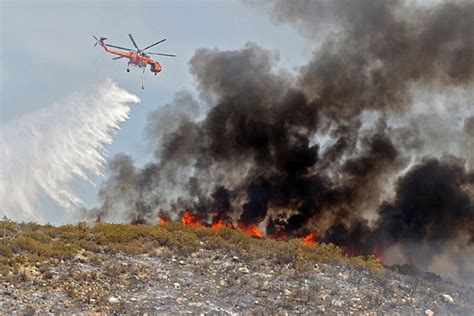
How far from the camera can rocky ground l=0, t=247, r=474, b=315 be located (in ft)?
63.8

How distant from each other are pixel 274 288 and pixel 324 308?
2.64 meters

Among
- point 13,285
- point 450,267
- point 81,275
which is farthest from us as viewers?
point 450,267

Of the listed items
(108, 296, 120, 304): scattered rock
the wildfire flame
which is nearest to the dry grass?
(108, 296, 120, 304): scattered rock

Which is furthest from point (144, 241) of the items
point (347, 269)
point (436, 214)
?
point (436, 214)

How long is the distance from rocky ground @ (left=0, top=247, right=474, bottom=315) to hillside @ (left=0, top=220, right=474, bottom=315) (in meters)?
0.05

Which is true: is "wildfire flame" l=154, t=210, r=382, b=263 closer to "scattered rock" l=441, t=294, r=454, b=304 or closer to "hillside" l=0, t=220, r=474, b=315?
"hillside" l=0, t=220, r=474, b=315

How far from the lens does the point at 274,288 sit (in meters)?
22.3

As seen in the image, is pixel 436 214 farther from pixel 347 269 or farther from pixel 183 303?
pixel 183 303

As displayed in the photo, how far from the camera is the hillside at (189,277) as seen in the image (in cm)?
1984

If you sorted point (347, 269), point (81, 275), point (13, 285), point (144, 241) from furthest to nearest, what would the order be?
1. point (144, 241)
2. point (347, 269)
3. point (81, 275)
4. point (13, 285)

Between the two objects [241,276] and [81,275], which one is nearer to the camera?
[81,275]

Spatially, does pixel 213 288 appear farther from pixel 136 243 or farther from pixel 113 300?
pixel 136 243

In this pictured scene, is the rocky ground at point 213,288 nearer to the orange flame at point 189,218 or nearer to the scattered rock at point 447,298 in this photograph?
the scattered rock at point 447,298

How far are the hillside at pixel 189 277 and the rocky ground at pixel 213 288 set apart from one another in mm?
49
